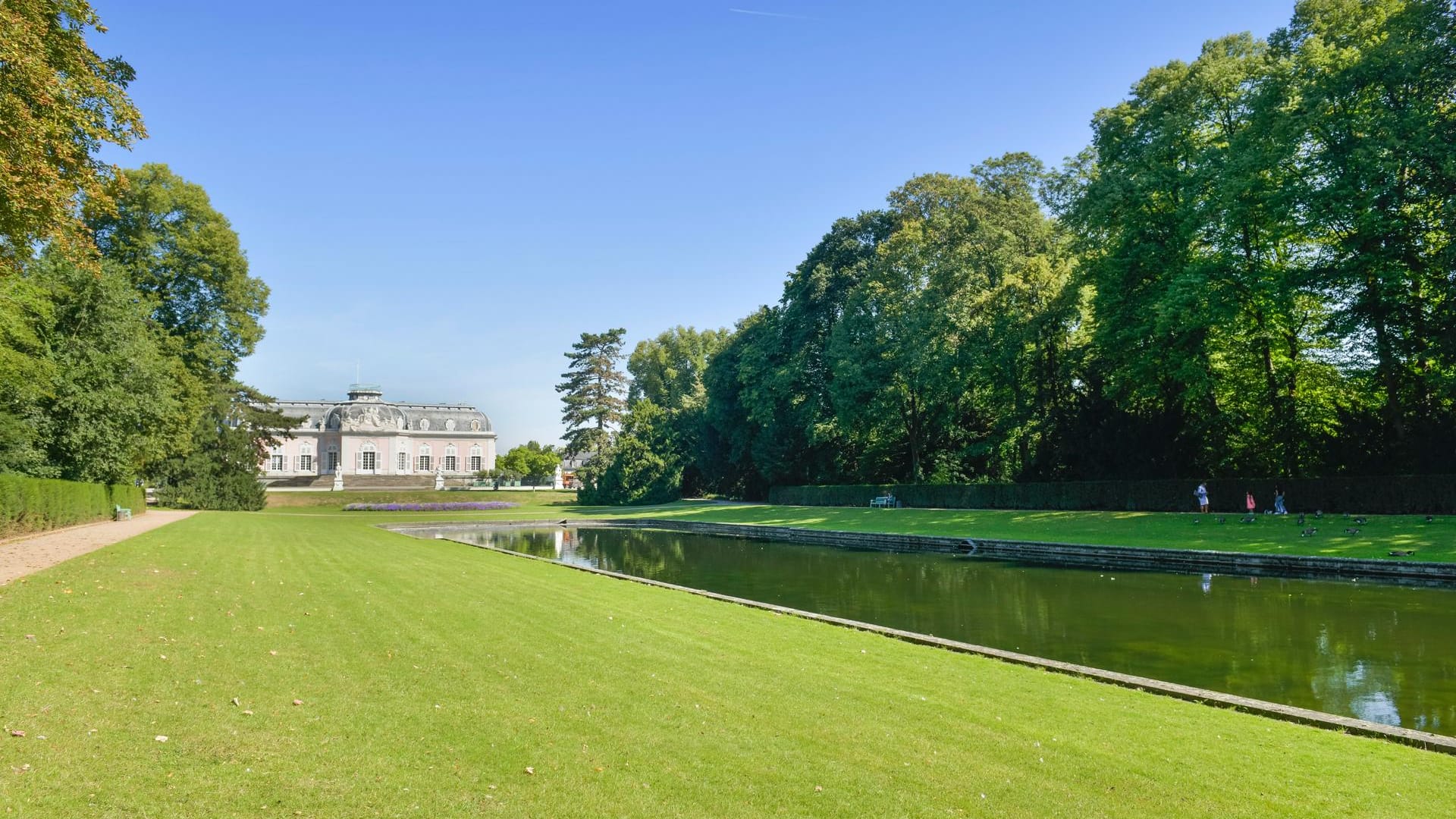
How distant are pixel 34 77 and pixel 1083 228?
3052cm

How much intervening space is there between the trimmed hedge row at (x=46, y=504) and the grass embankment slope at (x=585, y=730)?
46.1 ft

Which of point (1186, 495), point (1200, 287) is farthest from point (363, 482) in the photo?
point (1200, 287)

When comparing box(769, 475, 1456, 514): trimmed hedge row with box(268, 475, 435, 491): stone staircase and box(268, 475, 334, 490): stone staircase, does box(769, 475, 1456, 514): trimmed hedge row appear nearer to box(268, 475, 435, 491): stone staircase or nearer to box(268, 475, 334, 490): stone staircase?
box(268, 475, 435, 491): stone staircase

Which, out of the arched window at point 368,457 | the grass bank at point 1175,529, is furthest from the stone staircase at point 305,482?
the grass bank at point 1175,529

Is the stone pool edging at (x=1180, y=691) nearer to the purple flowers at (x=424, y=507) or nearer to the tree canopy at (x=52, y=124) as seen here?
the tree canopy at (x=52, y=124)

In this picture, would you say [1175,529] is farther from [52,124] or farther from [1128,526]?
[52,124]

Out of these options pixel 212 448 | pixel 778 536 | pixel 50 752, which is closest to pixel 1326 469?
pixel 778 536

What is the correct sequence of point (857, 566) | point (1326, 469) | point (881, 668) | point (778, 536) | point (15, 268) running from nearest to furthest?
point (881, 668)
point (15, 268)
point (857, 566)
point (1326, 469)
point (778, 536)

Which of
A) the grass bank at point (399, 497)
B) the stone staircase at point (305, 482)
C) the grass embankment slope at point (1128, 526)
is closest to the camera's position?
the grass embankment slope at point (1128, 526)

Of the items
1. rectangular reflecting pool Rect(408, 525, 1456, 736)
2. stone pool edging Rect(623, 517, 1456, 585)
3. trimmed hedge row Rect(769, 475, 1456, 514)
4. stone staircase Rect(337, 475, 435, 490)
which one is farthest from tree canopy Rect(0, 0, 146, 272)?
stone staircase Rect(337, 475, 435, 490)

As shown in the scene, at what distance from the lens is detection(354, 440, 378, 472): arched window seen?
88.4 metres

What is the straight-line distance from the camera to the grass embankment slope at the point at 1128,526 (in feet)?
63.9

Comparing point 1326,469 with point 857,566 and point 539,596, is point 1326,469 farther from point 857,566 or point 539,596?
point 539,596

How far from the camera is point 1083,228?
3131 centimetres
